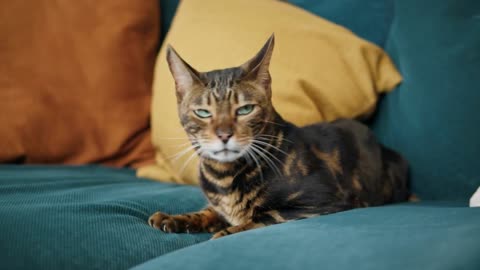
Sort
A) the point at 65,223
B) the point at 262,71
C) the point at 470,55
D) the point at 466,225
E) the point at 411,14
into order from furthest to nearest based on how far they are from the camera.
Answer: the point at 411,14
the point at 470,55
the point at 262,71
the point at 65,223
the point at 466,225

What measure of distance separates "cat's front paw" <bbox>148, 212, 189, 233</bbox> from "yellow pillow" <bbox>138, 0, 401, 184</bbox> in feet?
0.95

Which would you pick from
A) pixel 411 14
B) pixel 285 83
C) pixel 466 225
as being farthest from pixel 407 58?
pixel 466 225

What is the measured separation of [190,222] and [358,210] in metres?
0.35

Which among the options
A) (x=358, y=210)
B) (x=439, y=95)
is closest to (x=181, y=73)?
(x=358, y=210)

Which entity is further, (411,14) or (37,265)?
(411,14)

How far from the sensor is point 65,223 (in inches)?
36.3

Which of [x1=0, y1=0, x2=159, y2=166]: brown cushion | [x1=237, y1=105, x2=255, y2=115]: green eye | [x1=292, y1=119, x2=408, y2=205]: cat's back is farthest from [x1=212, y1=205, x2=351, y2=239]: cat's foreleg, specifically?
[x1=0, y1=0, x2=159, y2=166]: brown cushion

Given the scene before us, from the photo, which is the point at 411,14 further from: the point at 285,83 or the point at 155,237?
the point at 155,237

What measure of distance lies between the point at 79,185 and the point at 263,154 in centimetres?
53

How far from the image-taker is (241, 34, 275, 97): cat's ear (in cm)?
101

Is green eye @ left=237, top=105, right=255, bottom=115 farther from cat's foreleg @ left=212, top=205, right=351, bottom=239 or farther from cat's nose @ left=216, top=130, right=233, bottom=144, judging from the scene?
cat's foreleg @ left=212, top=205, right=351, bottom=239

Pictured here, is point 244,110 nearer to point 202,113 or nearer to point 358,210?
point 202,113

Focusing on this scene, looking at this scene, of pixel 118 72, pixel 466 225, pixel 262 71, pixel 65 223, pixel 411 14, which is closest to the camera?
pixel 466 225

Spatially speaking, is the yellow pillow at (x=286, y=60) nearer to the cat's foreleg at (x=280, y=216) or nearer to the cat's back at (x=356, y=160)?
the cat's back at (x=356, y=160)
